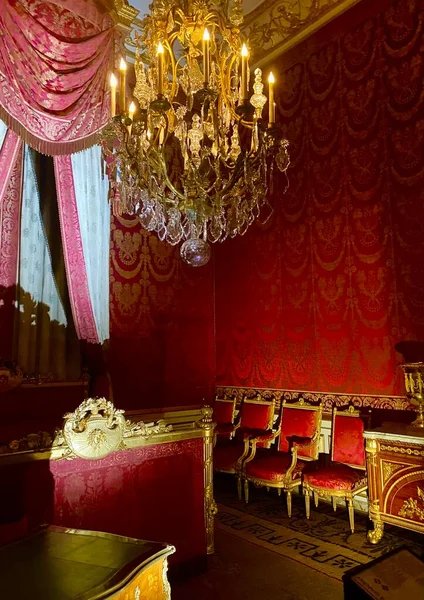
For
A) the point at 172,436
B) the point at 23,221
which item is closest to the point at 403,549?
the point at 172,436

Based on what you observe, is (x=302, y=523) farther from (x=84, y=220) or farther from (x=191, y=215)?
(x=84, y=220)

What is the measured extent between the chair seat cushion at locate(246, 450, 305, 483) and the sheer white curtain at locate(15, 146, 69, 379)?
1.98m

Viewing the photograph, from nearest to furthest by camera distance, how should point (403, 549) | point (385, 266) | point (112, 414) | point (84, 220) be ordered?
point (403, 549) → point (112, 414) → point (385, 266) → point (84, 220)

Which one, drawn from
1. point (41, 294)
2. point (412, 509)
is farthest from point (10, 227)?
point (412, 509)

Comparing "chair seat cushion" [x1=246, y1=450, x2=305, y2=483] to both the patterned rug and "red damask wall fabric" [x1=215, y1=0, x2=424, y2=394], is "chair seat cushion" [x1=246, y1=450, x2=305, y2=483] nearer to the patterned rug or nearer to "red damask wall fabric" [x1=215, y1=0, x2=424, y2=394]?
the patterned rug

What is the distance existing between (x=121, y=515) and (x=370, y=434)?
1.68 m

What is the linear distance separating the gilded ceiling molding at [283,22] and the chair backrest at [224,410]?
135 inches

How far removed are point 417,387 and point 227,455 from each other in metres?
1.71

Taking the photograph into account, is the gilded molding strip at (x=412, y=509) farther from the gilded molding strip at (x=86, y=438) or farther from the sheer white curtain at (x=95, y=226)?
the sheer white curtain at (x=95, y=226)

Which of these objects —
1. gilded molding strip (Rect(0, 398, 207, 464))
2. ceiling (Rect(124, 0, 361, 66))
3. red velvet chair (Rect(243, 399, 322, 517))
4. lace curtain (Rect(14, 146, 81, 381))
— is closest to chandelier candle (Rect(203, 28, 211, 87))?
gilded molding strip (Rect(0, 398, 207, 464))

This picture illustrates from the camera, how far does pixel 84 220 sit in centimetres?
419

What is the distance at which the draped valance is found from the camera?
291cm

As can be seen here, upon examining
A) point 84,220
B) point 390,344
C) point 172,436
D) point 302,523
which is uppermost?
point 84,220

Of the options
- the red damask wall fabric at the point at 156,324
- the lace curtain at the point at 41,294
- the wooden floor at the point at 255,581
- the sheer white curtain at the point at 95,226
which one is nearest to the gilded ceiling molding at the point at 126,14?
the sheer white curtain at the point at 95,226
